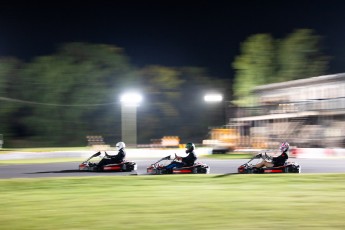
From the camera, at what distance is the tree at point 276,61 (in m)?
70.0

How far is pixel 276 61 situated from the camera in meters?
72.4

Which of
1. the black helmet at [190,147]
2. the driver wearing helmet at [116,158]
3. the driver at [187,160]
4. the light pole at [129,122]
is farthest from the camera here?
the light pole at [129,122]

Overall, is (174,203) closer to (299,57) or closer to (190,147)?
(190,147)

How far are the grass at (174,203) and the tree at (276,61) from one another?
5359 cm

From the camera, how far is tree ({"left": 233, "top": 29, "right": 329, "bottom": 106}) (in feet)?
230

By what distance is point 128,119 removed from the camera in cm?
7338

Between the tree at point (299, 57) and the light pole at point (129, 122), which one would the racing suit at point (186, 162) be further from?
the tree at point (299, 57)

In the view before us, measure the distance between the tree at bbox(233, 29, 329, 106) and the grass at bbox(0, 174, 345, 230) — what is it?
2110 inches

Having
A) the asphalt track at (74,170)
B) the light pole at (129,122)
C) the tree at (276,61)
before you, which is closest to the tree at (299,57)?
→ the tree at (276,61)

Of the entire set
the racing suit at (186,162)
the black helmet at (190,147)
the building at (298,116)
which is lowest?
the racing suit at (186,162)

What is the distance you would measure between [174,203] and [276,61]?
63.1 m

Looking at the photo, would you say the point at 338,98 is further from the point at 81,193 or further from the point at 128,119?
the point at 128,119

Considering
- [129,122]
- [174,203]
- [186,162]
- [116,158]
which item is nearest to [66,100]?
[129,122]

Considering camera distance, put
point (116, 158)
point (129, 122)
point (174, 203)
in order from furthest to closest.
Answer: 1. point (129, 122)
2. point (116, 158)
3. point (174, 203)
